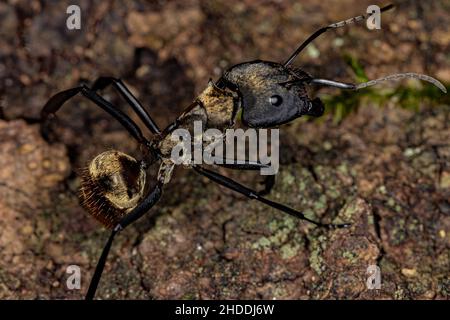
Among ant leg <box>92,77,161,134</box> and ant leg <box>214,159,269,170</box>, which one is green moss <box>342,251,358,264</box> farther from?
ant leg <box>92,77,161,134</box>

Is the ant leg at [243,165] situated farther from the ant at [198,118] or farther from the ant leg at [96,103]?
the ant leg at [96,103]

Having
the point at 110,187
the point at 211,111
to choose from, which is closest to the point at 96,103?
the point at 110,187

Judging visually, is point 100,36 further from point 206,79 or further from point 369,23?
point 369,23

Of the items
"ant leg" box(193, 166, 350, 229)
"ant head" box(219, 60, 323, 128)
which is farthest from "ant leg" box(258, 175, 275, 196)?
"ant head" box(219, 60, 323, 128)

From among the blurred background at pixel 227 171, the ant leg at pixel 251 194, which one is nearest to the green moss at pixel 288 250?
the blurred background at pixel 227 171

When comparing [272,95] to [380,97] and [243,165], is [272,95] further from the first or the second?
[380,97]
